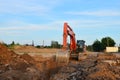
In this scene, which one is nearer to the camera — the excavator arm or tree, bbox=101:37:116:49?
the excavator arm

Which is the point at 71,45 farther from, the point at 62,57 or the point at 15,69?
the point at 15,69

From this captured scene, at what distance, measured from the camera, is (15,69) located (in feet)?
61.7

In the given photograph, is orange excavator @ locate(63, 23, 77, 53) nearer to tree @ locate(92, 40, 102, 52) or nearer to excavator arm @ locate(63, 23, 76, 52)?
excavator arm @ locate(63, 23, 76, 52)

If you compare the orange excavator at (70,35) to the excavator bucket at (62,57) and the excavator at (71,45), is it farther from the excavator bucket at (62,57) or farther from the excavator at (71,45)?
the excavator bucket at (62,57)

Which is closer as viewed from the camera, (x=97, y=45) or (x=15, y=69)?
(x=15, y=69)

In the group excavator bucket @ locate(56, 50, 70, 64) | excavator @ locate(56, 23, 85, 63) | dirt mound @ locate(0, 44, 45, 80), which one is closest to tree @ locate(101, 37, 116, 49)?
excavator @ locate(56, 23, 85, 63)

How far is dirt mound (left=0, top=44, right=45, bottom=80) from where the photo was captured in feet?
52.0

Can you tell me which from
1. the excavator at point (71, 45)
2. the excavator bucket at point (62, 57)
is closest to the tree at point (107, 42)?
the excavator at point (71, 45)

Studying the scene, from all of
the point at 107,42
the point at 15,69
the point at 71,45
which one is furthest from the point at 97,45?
the point at 15,69

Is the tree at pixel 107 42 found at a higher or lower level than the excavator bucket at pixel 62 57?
higher

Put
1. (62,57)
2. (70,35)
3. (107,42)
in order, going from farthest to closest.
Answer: (107,42), (70,35), (62,57)

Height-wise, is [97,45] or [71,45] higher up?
[97,45]

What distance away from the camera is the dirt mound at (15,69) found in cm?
1586

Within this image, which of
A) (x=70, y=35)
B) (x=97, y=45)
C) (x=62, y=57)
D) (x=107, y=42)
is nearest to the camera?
(x=62, y=57)
